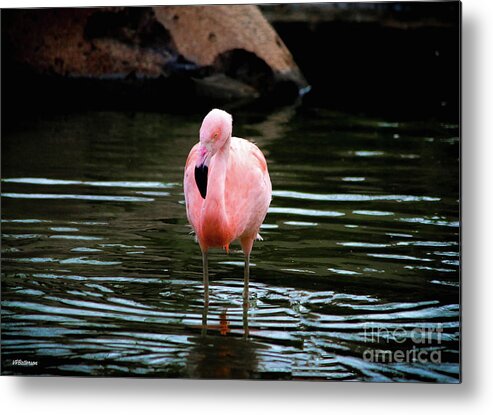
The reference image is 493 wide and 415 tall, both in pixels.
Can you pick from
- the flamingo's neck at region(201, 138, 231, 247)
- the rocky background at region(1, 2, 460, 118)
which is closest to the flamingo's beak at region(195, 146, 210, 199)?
the flamingo's neck at region(201, 138, 231, 247)

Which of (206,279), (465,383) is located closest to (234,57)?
(206,279)

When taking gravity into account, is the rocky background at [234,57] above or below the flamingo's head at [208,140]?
above

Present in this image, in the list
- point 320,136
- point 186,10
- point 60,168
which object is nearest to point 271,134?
point 320,136

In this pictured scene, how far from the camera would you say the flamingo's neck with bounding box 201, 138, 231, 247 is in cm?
488

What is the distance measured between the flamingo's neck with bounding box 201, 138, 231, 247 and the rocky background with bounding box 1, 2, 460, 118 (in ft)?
2.35

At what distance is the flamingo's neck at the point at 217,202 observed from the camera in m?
4.88

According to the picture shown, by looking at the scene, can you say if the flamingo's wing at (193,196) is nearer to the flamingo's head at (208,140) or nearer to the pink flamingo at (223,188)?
the pink flamingo at (223,188)

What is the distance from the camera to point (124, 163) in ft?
23.6

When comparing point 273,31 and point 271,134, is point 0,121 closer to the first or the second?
point 273,31

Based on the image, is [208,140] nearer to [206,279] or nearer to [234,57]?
[206,279]

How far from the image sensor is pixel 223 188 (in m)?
4.92

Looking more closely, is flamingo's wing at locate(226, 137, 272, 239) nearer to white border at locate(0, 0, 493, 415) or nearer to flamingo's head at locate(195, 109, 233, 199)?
flamingo's head at locate(195, 109, 233, 199)

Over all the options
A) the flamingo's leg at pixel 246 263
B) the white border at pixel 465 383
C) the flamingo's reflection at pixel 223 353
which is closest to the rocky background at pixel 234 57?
the white border at pixel 465 383

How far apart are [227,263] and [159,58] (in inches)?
64.8
